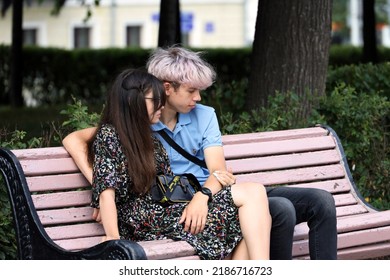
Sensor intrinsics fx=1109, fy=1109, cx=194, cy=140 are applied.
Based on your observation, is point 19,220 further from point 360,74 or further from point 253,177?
point 360,74

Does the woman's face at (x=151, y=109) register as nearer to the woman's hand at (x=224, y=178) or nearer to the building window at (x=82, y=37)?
the woman's hand at (x=224, y=178)

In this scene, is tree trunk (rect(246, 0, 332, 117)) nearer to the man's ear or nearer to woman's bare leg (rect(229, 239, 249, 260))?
the man's ear

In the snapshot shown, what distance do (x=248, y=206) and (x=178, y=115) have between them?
701 millimetres

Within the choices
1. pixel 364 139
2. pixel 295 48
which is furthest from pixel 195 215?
pixel 295 48

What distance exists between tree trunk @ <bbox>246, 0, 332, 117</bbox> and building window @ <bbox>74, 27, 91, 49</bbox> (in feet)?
95.1

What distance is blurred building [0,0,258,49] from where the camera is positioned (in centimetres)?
3628

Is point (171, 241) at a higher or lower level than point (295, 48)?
lower

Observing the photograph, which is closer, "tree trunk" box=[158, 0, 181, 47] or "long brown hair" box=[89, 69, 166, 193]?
"long brown hair" box=[89, 69, 166, 193]

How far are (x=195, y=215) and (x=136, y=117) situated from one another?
520 mm

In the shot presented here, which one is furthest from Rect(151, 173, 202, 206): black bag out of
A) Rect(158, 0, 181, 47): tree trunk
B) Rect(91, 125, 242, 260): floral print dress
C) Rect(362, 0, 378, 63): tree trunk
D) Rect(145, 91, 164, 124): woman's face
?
Rect(362, 0, 378, 63): tree trunk

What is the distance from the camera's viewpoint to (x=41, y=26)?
122 feet

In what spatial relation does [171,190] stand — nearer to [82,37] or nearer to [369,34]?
[369,34]

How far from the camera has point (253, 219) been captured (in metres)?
4.87
